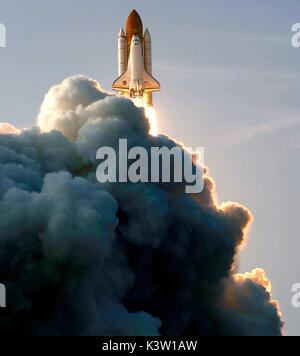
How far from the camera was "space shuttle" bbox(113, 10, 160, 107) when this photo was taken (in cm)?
5678

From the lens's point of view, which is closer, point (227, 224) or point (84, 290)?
point (84, 290)

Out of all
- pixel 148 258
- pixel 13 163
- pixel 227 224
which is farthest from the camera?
pixel 227 224

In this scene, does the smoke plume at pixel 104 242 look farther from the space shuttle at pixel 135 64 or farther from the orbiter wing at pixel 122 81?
the orbiter wing at pixel 122 81

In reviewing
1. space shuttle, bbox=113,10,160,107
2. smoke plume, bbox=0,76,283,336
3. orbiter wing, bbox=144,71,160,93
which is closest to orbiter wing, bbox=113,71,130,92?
space shuttle, bbox=113,10,160,107

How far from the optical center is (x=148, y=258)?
47.2m

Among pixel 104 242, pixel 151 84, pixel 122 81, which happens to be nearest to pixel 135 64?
pixel 122 81

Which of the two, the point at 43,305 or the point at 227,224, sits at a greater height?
the point at 227,224

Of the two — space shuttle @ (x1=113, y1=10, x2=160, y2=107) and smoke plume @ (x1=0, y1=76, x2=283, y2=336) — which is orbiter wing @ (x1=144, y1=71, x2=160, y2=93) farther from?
smoke plume @ (x1=0, y1=76, x2=283, y2=336)

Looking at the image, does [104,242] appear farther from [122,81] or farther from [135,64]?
[122,81]

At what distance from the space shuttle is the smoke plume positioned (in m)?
7.47

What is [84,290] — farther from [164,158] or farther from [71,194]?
[164,158]

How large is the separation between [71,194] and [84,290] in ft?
13.3
